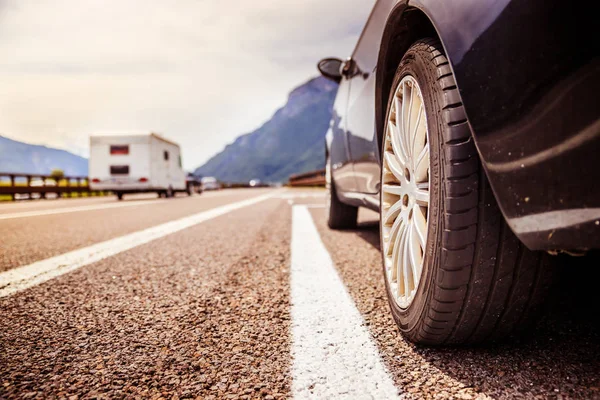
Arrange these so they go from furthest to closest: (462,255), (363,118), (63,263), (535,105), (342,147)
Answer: (342,147), (63,263), (363,118), (462,255), (535,105)

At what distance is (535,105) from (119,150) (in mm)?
16565

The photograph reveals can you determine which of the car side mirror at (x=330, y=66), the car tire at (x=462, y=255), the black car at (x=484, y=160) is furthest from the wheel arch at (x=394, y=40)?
the car side mirror at (x=330, y=66)

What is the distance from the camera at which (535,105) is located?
2.65 ft

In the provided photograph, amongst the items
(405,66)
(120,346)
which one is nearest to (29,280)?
(120,346)

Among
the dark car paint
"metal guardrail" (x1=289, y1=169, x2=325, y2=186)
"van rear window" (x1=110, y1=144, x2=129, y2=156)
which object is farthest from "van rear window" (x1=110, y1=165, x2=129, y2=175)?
the dark car paint

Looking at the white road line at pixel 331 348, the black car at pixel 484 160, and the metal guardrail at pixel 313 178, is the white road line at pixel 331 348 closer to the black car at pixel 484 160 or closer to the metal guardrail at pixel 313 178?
the black car at pixel 484 160

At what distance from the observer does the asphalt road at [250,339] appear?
104 centimetres

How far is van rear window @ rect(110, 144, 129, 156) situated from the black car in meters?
15.5

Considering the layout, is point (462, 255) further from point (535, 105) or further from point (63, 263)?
point (63, 263)

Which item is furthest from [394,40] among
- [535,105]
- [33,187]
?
[33,187]

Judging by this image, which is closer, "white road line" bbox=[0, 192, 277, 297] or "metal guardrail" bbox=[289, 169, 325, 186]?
"white road line" bbox=[0, 192, 277, 297]

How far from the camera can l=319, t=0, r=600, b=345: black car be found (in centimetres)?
76

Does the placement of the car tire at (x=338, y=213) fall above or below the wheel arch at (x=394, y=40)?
below

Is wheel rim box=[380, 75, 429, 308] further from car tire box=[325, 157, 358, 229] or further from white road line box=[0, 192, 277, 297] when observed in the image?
car tire box=[325, 157, 358, 229]
